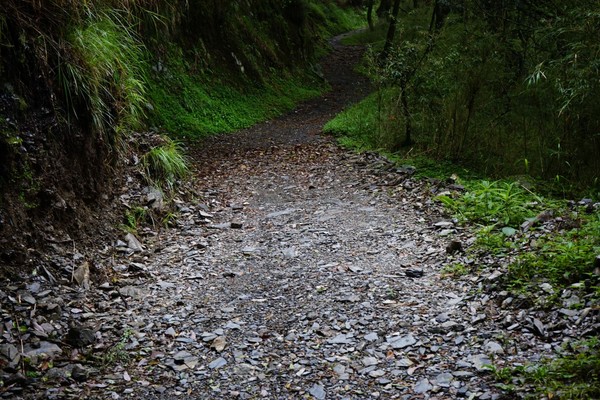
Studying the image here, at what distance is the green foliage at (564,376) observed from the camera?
2.44 m

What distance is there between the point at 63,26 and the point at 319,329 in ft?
11.9

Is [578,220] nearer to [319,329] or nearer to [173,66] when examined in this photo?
[319,329]

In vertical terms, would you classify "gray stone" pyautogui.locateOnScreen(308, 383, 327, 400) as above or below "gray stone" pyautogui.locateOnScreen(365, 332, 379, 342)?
above

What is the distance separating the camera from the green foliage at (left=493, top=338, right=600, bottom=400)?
244 cm

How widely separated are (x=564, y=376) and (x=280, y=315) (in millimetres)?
1966

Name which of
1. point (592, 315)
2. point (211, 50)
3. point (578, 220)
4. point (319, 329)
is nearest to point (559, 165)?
point (578, 220)

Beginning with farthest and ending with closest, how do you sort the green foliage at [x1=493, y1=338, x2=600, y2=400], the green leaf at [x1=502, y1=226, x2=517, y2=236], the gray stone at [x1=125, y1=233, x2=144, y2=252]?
the gray stone at [x1=125, y1=233, x2=144, y2=252], the green leaf at [x1=502, y1=226, x2=517, y2=236], the green foliage at [x1=493, y1=338, x2=600, y2=400]

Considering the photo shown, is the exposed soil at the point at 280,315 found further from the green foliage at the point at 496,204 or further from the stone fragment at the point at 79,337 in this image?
the green foliage at the point at 496,204

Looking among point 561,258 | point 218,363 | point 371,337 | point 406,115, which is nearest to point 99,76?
point 218,363

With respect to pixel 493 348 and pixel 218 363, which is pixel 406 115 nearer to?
Answer: pixel 493 348

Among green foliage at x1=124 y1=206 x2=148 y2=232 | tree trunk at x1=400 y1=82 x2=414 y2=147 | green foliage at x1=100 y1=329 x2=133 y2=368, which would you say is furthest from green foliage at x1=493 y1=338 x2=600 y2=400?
tree trunk at x1=400 y1=82 x2=414 y2=147

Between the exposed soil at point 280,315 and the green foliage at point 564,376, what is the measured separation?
0.14m

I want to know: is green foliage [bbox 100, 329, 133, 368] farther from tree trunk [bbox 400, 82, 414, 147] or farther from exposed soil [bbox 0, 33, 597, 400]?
tree trunk [bbox 400, 82, 414, 147]

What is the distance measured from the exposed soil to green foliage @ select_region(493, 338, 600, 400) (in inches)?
5.4
